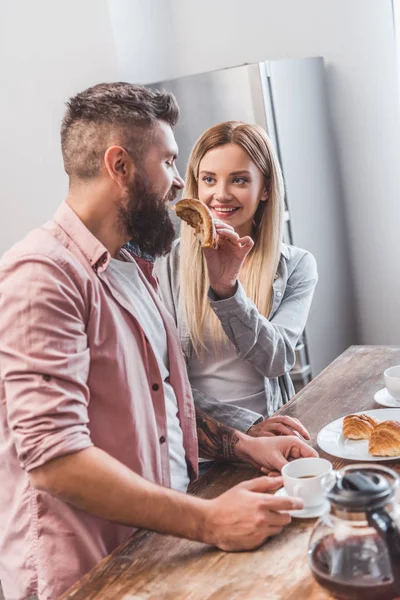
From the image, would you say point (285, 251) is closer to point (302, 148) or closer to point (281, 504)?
point (281, 504)

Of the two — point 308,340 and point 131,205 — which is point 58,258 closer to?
point 131,205

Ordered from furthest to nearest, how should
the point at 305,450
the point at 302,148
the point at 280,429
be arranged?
the point at 302,148, the point at 280,429, the point at 305,450

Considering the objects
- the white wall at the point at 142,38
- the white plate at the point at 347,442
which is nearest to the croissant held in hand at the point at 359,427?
the white plate at the point at 347,442

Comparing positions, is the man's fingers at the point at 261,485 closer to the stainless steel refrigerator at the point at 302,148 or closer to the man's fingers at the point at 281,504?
the man's fingers at the point at 281,504

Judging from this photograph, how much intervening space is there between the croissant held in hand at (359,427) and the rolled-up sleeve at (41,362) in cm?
55

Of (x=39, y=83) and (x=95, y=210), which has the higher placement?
(x=39, y=83)

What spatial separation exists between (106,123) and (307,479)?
28.8 inches

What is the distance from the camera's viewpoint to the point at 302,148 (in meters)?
3.62

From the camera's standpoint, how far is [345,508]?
1.01 meters

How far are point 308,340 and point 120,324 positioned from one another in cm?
223

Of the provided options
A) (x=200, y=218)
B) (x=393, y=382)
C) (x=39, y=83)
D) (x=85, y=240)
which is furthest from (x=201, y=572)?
(x=39, y=83)

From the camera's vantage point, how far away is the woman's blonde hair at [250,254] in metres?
2.12

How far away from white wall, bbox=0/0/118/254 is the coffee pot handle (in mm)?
3171

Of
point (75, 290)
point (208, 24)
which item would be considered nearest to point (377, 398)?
point (75, 290)
